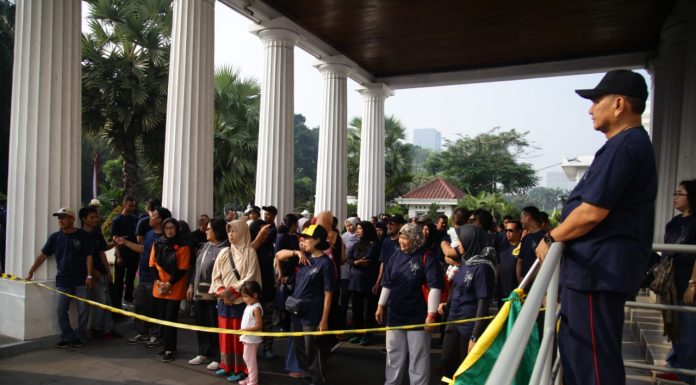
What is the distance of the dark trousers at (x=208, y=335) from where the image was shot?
18.9ft

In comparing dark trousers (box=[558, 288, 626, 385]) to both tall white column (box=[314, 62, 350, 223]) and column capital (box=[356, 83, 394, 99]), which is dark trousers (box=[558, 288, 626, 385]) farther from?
column capital (box=[356, 83, 394, 99])

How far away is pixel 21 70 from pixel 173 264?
136 inches

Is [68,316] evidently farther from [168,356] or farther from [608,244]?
[608,244]

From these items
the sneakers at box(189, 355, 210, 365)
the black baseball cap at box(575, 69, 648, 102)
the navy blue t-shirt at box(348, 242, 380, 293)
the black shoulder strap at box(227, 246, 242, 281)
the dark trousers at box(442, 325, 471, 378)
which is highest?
the black baseball cap at box(575, 69, 648, 102)

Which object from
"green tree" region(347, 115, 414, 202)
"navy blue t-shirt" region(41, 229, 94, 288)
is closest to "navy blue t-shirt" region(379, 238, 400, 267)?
"navy blue t-shirt" region(41, 229, 94, 288)

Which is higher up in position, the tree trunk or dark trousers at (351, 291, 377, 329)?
the tree trunk

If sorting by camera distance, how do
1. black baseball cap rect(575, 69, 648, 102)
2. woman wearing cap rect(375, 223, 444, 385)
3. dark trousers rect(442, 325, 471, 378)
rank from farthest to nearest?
woman wearing cap rect(375, 223, 444, 385), dark trousers rect(442, 325, 471, 378), black baseball cap rect(575, 69, 648, 102)

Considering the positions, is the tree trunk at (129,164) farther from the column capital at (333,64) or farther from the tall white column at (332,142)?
the column capital at (333,64)

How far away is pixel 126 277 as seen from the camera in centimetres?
789

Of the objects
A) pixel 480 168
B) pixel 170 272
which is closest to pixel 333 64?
pixel 170 272

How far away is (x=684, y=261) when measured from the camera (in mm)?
3855

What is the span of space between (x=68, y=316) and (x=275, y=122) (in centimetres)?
Answer: 610

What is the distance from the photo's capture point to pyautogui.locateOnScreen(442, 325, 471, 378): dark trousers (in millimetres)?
4516

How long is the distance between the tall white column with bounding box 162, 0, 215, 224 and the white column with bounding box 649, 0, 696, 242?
9.18 m
